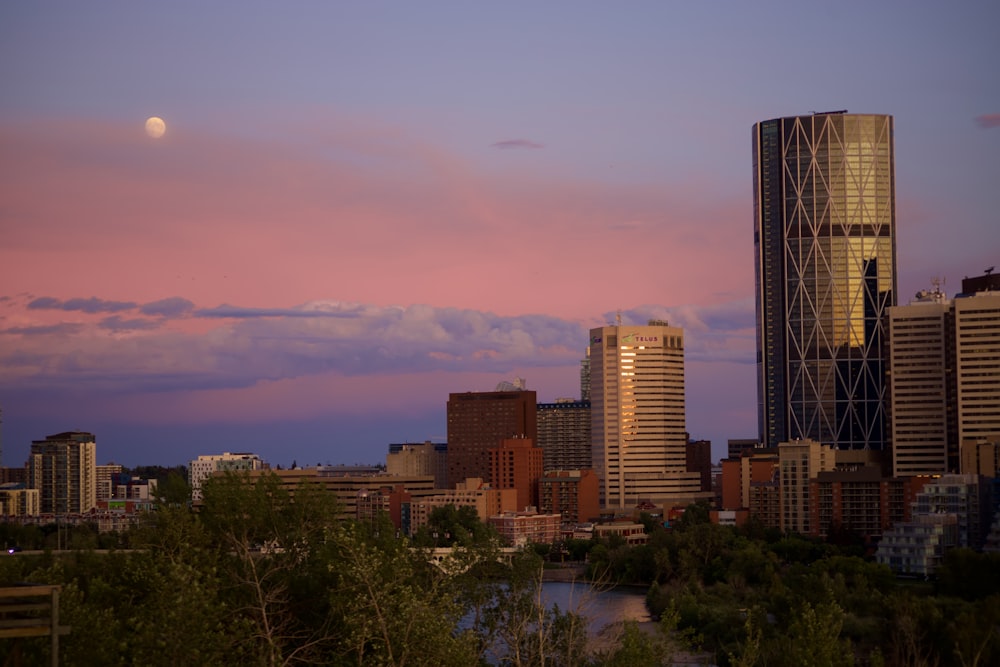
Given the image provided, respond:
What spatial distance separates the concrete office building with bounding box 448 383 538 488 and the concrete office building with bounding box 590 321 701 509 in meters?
5.34

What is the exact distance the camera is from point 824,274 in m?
111

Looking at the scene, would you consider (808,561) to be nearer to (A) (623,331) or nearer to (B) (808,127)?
(A) (623,331)

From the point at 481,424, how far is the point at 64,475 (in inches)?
1232

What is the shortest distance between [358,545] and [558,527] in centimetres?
6681

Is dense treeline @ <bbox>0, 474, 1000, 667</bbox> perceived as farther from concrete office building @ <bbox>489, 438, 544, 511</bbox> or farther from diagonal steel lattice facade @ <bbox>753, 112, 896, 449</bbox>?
diagonal steel lattice facade @ <bbox>753, 112, 896, 449</bbox>

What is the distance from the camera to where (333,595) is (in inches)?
562

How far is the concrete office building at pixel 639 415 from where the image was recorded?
104 m

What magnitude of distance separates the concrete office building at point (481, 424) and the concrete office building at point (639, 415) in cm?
534

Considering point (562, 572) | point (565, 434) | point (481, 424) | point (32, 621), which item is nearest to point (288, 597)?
point (32, 621)

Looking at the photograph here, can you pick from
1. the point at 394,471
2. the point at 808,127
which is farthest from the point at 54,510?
the point at 808,127

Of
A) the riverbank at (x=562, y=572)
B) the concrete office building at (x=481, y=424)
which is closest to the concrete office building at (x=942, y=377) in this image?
the riverbank at (x=562, y=572)

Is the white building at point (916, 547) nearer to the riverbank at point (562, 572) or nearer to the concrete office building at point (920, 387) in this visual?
the riverbank at point (562, 572)

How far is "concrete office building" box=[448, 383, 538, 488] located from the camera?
108 meters

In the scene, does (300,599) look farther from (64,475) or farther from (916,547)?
(64,475)
